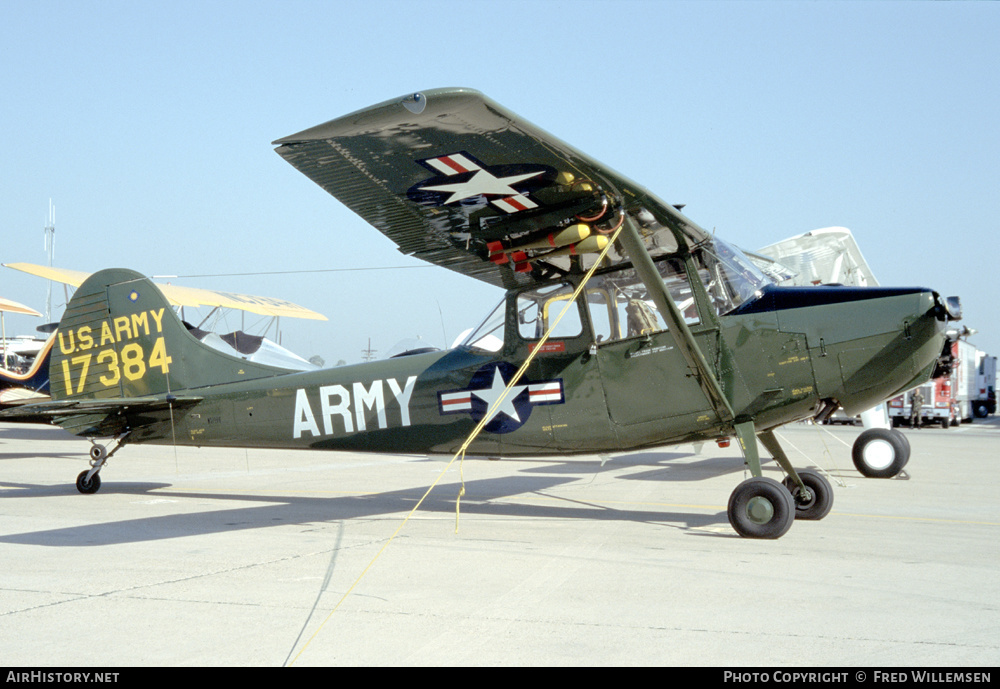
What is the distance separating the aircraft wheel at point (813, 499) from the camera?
7801mm

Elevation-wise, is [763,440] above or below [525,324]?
below

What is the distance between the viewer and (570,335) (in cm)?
756

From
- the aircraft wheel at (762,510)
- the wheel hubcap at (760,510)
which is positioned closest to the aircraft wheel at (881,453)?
the aircraft wheel at (762,510)

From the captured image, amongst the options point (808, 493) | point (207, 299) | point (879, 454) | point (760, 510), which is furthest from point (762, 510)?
point (207, 299)

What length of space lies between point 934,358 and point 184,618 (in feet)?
19.8

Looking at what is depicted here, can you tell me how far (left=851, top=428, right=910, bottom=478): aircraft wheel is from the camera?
38.9 feet

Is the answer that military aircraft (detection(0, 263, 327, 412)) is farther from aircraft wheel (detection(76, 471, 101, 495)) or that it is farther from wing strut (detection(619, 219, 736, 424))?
wing strut (detection(619, 219, 736, 424))

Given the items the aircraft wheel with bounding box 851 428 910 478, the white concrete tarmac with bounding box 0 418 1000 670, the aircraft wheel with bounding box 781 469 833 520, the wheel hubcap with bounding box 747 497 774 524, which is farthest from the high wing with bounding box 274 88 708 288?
the aircraft wheel with bounding box 851 428 910 478

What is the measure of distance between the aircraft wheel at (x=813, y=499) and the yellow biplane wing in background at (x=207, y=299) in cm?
1882

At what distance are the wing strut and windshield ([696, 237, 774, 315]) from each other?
616 mm

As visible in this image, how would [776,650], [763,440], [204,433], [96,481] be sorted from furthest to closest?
[96,481] < [204,433] < [763,440] < [776,650]
